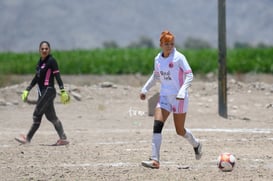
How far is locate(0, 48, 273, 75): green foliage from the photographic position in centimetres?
3506

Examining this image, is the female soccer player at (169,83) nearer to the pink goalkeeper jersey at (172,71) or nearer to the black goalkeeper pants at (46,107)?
the pink goalkeeper jersey at (172,71)

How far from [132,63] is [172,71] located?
24611 millimetres

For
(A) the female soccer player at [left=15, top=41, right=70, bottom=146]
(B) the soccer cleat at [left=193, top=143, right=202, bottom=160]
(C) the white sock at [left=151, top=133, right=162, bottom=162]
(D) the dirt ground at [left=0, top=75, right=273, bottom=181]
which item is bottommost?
(D) the dirt ground at [left=0, top=75, right=273, bottom=181]

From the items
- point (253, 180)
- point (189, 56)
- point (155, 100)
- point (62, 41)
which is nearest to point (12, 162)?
point (253, 180)

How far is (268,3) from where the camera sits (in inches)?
5679

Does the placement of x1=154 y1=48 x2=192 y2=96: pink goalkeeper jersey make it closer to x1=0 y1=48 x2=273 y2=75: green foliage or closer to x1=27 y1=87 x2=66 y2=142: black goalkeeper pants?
x1=27 y1=87 x2=66 y2=142: black goalkeeper pants

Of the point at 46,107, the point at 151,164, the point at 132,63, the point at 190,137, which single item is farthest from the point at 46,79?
the point at 132,63

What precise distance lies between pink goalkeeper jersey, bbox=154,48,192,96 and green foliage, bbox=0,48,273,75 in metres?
22.3

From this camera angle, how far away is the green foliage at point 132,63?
35.1m

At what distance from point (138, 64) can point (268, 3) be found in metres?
111

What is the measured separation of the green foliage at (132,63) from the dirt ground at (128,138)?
768 centimetres

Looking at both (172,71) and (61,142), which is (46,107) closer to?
(61,142)

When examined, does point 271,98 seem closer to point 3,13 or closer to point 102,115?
point 102,115

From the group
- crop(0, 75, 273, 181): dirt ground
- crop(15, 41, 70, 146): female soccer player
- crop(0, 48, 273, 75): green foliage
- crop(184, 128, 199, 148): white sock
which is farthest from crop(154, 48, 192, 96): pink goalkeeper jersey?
crop(0, 48, 273, 75): green foliage
